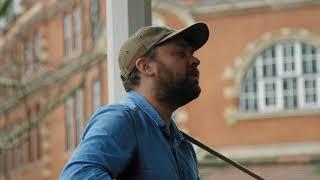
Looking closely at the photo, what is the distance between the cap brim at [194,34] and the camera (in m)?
0.67

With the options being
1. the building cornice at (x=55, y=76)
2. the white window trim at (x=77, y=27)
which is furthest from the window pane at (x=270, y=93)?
the white window trim at (x=77, y=27)

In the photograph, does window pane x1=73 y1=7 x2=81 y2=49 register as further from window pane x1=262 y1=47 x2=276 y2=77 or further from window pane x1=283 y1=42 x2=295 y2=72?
window pane x1=283 y1=42 x2=295 y2=72

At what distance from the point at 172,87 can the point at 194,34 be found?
0.18ft

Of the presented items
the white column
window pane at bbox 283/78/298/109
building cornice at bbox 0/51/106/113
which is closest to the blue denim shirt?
the white column

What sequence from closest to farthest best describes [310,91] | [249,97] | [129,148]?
[129,148]
[310,91]
[249,97]

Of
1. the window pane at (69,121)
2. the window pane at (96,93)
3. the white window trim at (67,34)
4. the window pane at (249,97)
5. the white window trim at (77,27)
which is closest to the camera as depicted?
the window pane at (249,97)

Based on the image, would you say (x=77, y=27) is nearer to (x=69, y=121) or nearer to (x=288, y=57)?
(x=69, y=121)

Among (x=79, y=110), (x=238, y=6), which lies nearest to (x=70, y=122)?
(x=79, y=110)

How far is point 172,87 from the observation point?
664 millimetres

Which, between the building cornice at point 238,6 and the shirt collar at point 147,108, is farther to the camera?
the building cornice at point 238,6

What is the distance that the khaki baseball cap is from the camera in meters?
0.67

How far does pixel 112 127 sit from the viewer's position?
61 cm

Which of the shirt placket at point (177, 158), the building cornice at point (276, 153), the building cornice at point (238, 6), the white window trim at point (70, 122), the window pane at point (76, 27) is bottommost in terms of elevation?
the building cornice at point (276, 153)

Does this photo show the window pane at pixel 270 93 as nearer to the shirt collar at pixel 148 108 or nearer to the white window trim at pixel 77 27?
the white window trim at pixel 77 27
